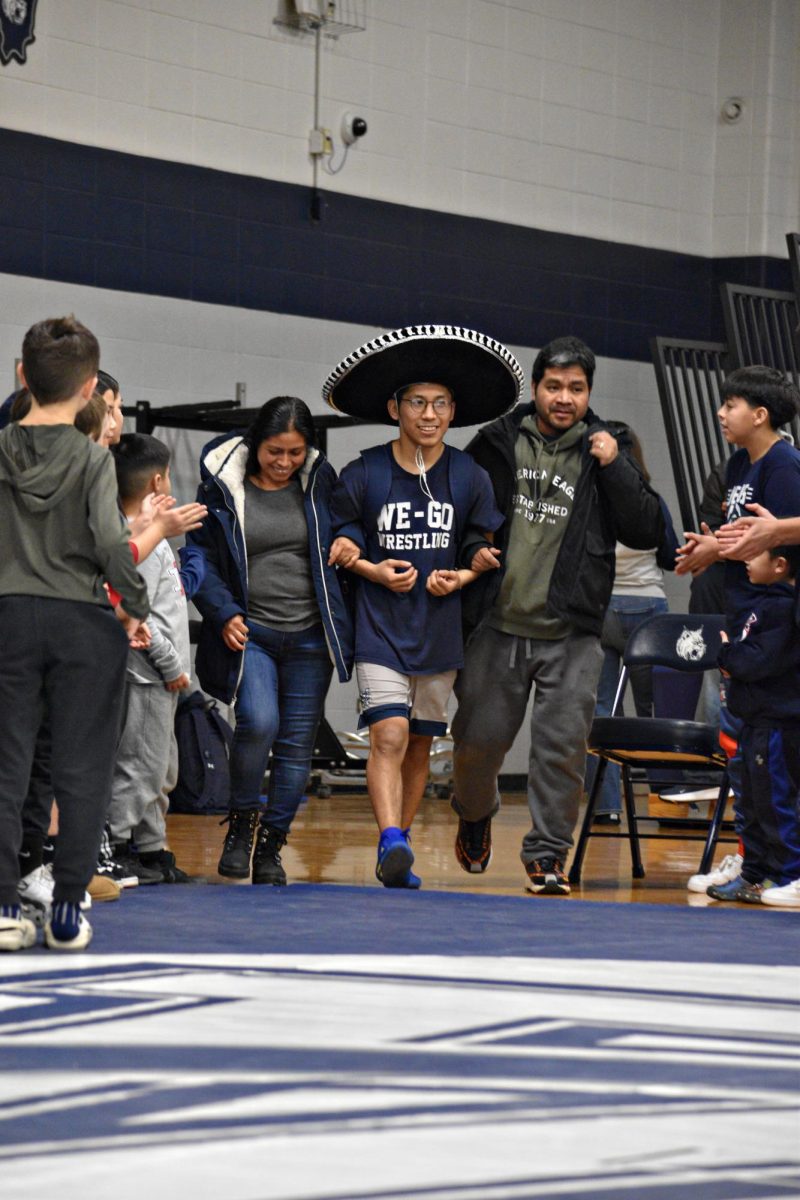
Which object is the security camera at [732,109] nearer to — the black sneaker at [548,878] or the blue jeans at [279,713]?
the blue jeans at [279,713]

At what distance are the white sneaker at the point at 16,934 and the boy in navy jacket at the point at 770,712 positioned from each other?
6.97 feet

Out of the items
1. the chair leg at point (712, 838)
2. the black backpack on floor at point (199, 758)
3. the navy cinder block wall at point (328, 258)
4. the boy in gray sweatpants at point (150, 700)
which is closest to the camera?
the boy in gray sweatpants at point (150, 700)

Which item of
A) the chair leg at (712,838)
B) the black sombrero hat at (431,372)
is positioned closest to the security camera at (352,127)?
the black sombrero hat at (431,372)

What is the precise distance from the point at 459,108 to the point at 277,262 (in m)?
1.51

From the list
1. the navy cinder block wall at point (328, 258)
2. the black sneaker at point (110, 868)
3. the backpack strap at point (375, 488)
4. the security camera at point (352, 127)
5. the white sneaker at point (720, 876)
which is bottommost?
the white sneaker at point (720, 876)

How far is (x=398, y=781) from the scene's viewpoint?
5090mm

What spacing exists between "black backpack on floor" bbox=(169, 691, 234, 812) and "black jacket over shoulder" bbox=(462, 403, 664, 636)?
46.0 inches

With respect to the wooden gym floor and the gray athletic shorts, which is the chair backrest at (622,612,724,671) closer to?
the wooden gym floor

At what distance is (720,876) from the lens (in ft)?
17.9

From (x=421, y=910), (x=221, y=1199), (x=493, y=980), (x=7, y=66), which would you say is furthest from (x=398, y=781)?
(x=7, y=66)

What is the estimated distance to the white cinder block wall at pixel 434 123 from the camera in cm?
869

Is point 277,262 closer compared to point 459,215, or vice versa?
point 277,262

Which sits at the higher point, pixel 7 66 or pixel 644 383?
pixel 7 66

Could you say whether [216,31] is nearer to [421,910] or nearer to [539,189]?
[539,189]
